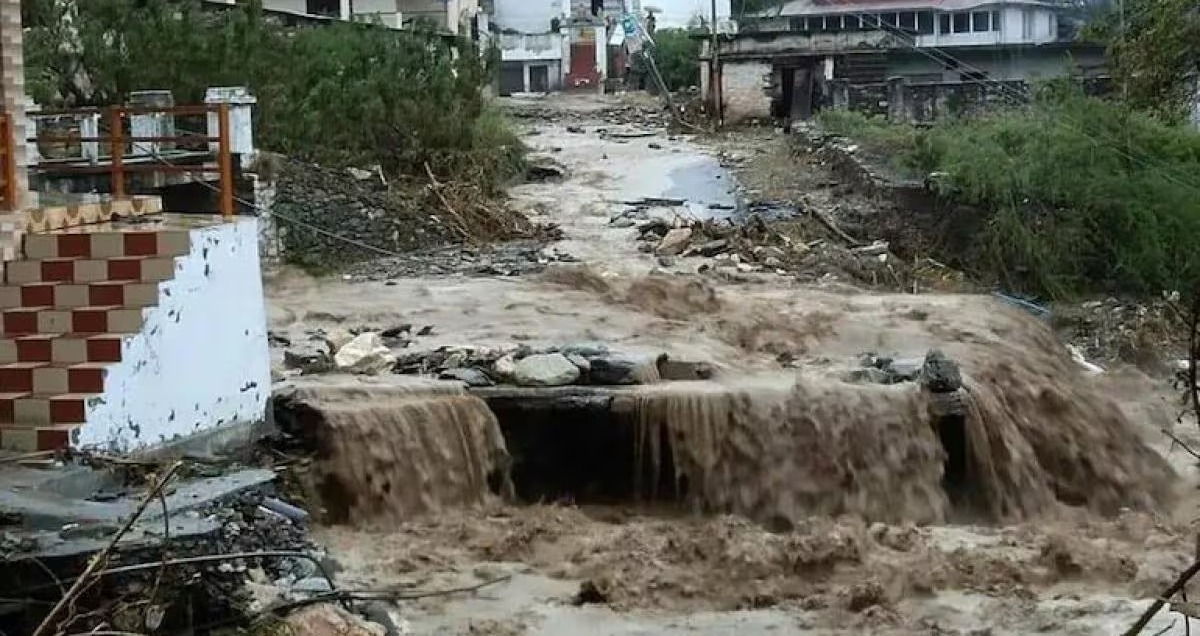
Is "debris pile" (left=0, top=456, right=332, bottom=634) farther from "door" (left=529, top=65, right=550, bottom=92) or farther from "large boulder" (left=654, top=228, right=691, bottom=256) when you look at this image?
"door" (left=529, top=65, right=550, bottom=92)

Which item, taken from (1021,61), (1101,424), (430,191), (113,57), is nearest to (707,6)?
(1021,61)

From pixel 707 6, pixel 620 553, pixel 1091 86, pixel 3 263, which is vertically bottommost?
pixel 620 553

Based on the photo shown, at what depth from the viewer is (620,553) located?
10.4 meters

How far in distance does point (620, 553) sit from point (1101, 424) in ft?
17.9

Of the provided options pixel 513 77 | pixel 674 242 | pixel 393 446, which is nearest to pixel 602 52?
pixel 513 77

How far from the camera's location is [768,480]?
475 inches

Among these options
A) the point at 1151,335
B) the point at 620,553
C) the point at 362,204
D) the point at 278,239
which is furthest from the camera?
the point at 362,204

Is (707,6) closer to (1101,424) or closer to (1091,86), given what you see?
(1091,86)

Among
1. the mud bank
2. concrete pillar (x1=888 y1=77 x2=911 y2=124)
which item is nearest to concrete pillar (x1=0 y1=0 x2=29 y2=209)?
the mud bank

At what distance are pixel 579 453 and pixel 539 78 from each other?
117 ft

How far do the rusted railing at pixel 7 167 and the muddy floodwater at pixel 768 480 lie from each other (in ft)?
9.36

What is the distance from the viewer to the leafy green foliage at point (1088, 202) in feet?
61.0

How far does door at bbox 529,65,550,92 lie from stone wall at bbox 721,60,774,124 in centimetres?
1526

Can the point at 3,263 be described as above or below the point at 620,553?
above
